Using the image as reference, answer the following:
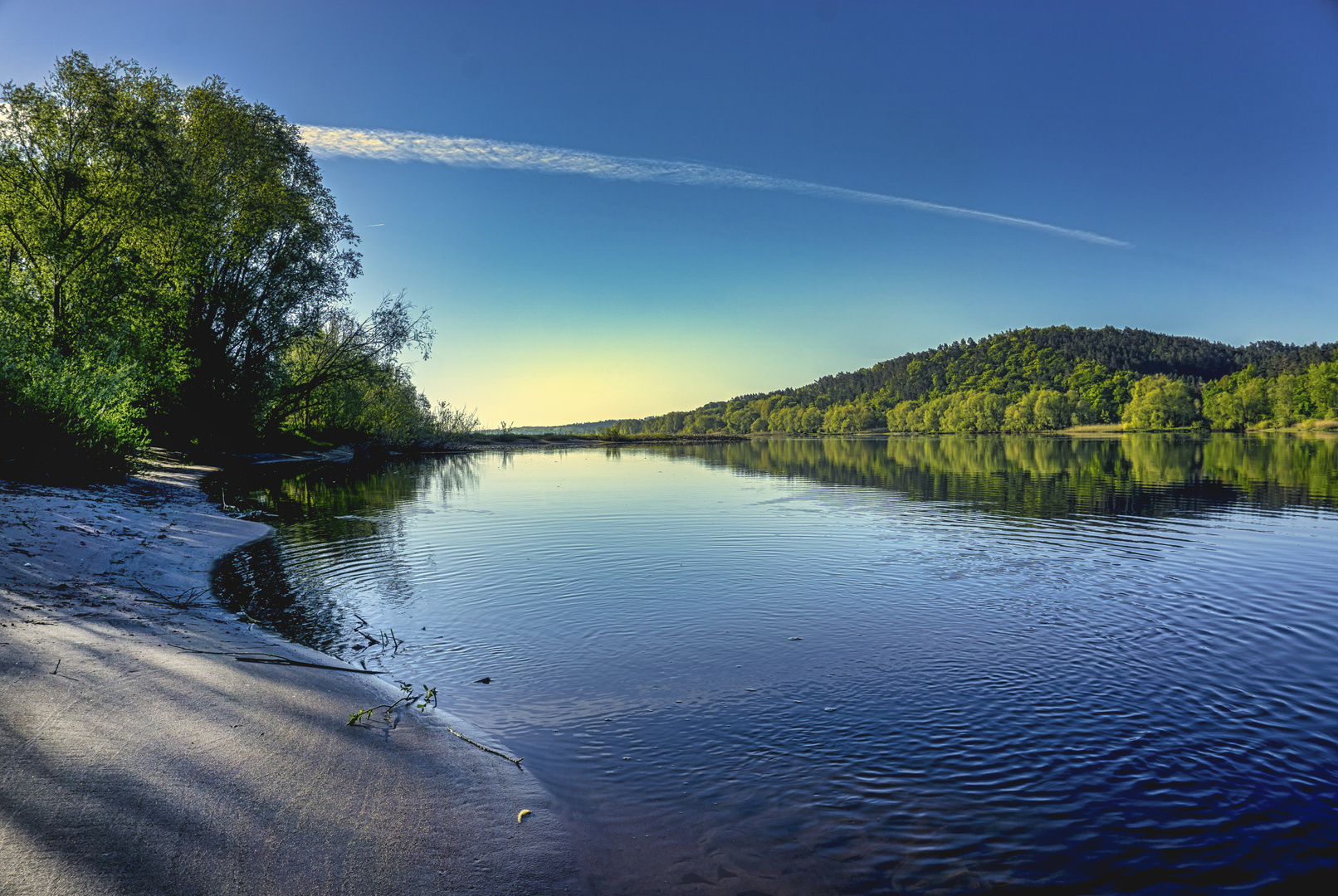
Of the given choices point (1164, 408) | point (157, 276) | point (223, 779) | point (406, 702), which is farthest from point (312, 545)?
point (1164, 408)

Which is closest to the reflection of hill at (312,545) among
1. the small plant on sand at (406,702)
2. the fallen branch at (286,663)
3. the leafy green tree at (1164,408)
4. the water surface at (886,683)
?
the water surface at (886,683)

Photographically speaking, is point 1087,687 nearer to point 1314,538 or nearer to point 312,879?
point 312,879

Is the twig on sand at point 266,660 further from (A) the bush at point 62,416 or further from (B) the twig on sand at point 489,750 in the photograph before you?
(A) the bush at point 62,416

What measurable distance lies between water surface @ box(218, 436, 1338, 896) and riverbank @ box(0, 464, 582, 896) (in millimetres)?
881

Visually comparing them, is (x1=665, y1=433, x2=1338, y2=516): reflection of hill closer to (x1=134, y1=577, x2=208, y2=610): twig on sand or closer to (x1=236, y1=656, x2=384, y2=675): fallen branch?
(x1=236, y1=656, x2=384, y2=675): fallen branch

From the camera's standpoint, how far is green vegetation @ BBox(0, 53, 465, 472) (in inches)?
982

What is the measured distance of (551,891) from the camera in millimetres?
5410

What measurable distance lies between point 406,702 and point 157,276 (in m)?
43.3

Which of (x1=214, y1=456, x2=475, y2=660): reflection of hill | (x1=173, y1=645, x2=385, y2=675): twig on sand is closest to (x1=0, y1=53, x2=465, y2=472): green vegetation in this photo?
(x1=214, y1=456, x2=475, y2=660): reflection of hill

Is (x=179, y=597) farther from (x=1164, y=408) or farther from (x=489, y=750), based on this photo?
(x=1164, y=408)

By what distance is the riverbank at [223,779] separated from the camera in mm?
5016

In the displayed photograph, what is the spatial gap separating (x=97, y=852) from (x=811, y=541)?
2006 centimetres

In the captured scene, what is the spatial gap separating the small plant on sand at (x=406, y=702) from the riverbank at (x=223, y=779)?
6.2 inches

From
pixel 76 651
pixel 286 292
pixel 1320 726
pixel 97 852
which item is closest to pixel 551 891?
pixel 97 852
